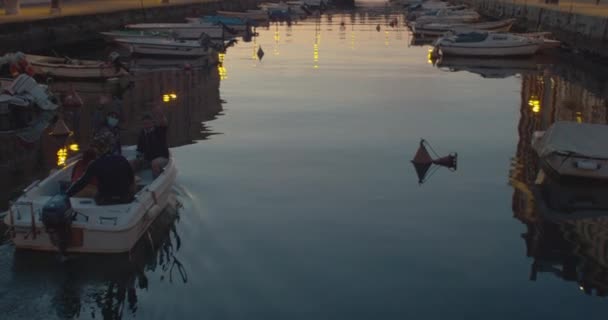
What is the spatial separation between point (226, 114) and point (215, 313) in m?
15.2

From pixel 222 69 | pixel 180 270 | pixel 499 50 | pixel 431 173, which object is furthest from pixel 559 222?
pixel 499 50

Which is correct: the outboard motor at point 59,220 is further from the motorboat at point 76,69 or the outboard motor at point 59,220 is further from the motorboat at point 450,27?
the motorboat at point 450,27

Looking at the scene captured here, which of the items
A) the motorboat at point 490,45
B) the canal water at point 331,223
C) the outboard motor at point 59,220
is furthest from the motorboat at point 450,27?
the outboard motor at point 59,220

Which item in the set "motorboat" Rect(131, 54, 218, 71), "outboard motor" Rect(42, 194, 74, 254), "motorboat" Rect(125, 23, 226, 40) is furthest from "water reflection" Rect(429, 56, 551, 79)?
"outboard motor" Rect(42, 194, 74, 254)

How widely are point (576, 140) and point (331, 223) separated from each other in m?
6.22

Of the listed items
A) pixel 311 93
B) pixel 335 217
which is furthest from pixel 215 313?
pixel 311 93

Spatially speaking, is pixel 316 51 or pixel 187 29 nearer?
pixel 316 51

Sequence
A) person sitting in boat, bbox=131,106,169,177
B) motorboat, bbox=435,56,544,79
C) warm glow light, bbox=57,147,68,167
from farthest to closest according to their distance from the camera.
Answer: motorboat, bbox=435,56,544,79
warm glow light, bbox=57,147,68,167
person sitting in boat, bbox=131,106,169,177

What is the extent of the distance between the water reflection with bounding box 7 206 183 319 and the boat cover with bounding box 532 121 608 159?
326 inches

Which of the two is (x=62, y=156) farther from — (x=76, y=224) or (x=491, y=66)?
(x=491, y=66)

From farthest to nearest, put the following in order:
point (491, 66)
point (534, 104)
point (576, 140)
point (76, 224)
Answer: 1. point (491, 66)
2. point (534, 104)
3. point (576, 140)
4. point (76, 224)

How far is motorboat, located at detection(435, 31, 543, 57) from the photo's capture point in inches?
1641

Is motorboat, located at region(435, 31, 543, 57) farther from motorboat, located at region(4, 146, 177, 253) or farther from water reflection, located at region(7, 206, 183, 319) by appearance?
motorboat, located at region(4, 146, 177, 253)

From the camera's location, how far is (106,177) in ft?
35.8
